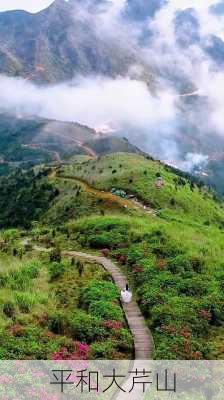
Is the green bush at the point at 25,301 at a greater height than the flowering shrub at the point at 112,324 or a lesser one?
greater

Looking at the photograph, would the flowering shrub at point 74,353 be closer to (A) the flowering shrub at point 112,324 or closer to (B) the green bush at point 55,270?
(A) the flowering shrub at point 112,324

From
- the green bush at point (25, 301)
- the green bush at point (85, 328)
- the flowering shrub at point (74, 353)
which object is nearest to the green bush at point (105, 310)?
the green bush at point (85, 328)

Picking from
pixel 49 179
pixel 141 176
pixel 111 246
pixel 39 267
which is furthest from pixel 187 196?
pixel 39 267

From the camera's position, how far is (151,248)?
166ft

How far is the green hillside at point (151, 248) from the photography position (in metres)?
32.1

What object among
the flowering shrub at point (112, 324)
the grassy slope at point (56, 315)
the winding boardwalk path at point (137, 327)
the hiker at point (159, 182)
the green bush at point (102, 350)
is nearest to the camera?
the grassy slope at point (56, 315)

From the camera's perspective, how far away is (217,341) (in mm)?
33156

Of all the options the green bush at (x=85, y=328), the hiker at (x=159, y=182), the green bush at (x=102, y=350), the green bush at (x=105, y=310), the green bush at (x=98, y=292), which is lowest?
the green bush at (x=102, y=350)

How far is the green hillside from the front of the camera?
105ft

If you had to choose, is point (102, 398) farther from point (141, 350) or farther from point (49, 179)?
point (49, 179)

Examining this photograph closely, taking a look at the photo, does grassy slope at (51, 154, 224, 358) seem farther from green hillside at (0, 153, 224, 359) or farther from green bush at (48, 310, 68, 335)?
green bush at (48, 310, 68, 335)

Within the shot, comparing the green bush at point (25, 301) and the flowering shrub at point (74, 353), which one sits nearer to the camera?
the flowering shrub at point (74, 353)

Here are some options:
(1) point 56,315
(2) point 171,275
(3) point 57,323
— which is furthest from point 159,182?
(3) point 57,323

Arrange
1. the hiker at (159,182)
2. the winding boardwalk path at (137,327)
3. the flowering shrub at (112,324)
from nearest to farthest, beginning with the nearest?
the winding boardwalk path at (137,327) < the flowering shrub at (112,324) < the hiker at (159,182)
